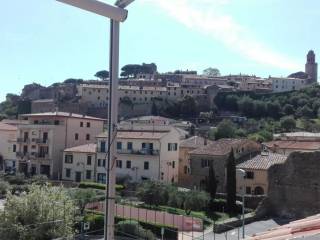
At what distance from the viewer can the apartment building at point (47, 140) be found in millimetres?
57688

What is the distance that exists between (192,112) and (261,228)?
296ft

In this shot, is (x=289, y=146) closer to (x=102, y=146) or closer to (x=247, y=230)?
(x=102, y=146)

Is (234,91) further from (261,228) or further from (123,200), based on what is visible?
(261,228)

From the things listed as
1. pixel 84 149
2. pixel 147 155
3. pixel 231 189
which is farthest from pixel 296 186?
pixel 84 149

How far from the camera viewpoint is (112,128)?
22.6 ft

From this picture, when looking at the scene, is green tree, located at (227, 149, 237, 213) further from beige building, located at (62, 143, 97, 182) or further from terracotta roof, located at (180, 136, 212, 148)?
beige building, located at (62, 143, 97, 182)

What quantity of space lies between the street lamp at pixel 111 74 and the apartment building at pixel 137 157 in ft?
136

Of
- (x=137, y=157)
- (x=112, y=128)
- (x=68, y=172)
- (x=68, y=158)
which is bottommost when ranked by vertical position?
(x=68, y=172)

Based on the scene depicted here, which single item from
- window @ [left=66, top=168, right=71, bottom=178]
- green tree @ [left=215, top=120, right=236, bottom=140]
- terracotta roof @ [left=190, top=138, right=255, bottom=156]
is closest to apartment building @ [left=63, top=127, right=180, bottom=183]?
window @ [left=66, top=168, right=71, bottom=178]

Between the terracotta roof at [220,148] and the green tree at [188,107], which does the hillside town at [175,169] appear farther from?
the green tree at [188,107]

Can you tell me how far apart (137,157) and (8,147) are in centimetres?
2278

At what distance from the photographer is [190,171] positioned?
49.9 metres

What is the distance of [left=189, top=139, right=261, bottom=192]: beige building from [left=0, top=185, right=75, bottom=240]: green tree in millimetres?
22023

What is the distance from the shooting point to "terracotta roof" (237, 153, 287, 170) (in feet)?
144
